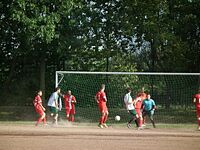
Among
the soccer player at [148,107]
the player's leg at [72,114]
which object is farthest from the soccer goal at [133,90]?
the soccer player at [148,107]

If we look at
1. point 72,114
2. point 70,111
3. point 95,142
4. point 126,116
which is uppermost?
point 70,111

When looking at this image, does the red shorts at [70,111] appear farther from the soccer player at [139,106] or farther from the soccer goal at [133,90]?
the soccer player at [139,106]

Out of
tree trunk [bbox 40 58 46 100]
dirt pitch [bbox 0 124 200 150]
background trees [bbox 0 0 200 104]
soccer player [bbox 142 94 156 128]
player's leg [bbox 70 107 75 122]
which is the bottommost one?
dirt pitch [bbox 0 124 200 150]

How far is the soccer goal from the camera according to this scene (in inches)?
1033

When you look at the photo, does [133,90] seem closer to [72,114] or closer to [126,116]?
[126,116]

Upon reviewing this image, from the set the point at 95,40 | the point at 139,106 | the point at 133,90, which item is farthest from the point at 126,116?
the point at 95,40

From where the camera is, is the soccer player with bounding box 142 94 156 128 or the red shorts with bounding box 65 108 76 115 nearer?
the soccer player with bounding box 142 94 156 128

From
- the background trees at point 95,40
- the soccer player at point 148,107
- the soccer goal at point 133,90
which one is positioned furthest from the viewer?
the background trees at point 95,40

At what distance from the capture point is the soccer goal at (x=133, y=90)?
86.1 feet

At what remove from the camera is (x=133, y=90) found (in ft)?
96.2

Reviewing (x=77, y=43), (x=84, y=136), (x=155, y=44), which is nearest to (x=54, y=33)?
(x=77, y=43)

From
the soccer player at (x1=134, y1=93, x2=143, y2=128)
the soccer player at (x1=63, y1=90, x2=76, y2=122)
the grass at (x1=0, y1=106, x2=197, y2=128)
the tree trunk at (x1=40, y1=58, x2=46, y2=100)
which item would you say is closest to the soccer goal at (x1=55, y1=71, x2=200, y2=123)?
the grass at (x1=0, y1=106, x2=197, y2=128)

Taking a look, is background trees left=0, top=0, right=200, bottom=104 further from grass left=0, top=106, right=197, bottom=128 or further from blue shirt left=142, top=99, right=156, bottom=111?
blue shirt left=142, top=99, right=156, bottom=111

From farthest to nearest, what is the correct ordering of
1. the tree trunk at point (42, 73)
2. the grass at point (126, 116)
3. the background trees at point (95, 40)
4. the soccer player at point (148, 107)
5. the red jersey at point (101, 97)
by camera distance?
the tree trunk at point (42, 73), the background trees at point (95, 40), the grass at point (126, 116), the soccer player at point (148, 107), the red jersey at point (101, 97)
